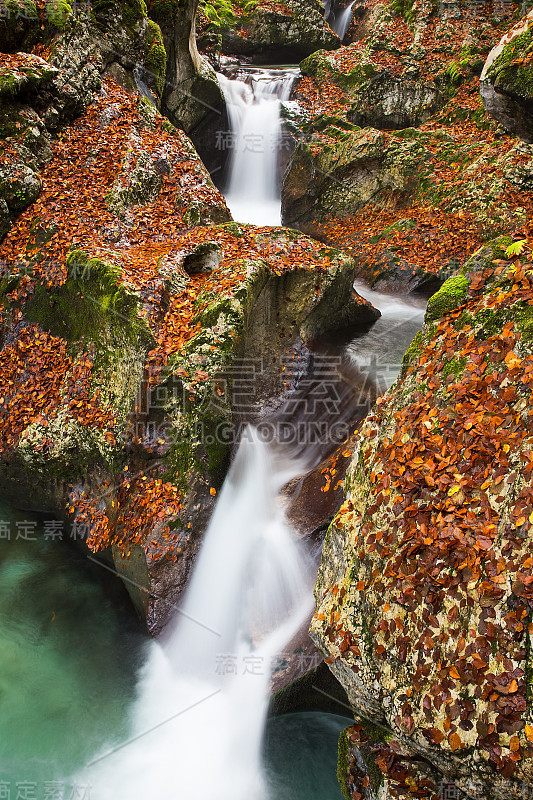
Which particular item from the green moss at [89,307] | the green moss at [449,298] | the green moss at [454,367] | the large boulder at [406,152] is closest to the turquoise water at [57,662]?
the green moss at [89,307]

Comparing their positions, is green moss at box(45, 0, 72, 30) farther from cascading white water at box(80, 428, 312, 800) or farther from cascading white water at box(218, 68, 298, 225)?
cascading white water at box(80, 428, 312, 800)

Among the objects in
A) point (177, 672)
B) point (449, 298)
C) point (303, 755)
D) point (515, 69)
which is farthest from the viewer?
point (515, 69)

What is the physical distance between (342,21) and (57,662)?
83.1 feet

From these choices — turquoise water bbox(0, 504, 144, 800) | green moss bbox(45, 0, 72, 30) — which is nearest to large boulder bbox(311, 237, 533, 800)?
turquoise water bbox(0, 504, 144, 800)

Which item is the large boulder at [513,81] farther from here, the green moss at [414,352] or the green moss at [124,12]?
the green moss at [124,12]

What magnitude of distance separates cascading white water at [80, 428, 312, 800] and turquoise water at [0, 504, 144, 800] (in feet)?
0.91

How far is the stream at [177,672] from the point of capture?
4.49 meters

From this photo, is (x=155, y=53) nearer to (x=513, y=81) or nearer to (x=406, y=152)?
(x=406, y=152)

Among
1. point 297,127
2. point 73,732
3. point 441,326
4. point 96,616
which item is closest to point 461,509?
point 441,326

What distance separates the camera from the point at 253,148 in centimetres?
1530

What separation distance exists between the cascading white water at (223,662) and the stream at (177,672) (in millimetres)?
13

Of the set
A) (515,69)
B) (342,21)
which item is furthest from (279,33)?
(515,69)

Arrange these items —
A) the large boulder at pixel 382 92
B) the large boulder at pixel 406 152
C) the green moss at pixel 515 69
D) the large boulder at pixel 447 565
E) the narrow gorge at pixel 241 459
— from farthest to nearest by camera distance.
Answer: the large boulder at pixel 382 92
the large boulder at pixel 406 152
the green moss at pixel 515 69
the narrow gorge at pixel 241 459
the large boulder at pixel 447 565

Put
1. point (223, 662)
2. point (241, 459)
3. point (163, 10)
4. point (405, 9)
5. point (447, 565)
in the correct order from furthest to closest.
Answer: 1. point (405, 9)
2. point (163, 10)
3. point (241, 459)
4. point (223, 662)
5. point (447, 565)
